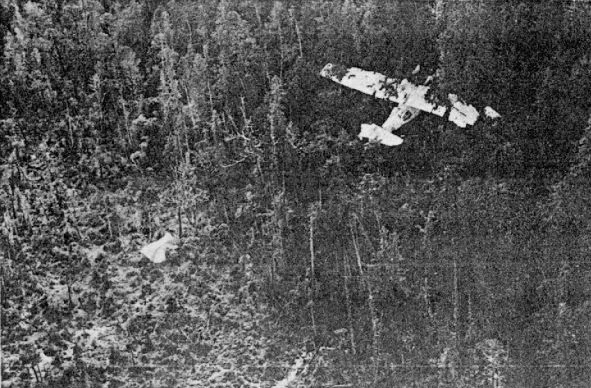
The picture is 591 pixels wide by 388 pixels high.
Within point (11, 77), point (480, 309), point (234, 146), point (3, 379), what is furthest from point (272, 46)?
point (3, 379)

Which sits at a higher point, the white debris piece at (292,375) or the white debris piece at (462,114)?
the white debris piece at (462,114)

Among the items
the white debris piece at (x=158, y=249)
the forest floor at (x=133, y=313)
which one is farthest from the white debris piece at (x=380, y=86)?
the white debris piece at (x=158, y=249)

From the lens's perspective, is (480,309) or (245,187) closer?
(480,309)

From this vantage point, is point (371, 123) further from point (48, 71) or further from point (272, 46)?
point (48, 71)

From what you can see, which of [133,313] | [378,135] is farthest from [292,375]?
[378,135]

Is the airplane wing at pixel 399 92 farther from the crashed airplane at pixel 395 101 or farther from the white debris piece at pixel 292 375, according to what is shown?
the white debris piece at pixel 292 375

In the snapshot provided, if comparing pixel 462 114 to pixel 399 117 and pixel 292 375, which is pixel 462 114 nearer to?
pixel 399 117

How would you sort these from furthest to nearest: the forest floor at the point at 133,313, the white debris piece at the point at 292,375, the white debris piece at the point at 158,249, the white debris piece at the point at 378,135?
1. the white debris piece at the point at 378,135
2. the white debris piece at the point at 158,249
3. the forest floor at the point at 133,313
4. the white debris piece at the point at 292,375
